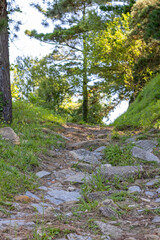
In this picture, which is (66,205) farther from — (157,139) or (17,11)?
(17,11)

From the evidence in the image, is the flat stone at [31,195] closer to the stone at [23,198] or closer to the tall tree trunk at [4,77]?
the stone at [23,198]

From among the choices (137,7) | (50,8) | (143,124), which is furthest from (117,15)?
(143,124)

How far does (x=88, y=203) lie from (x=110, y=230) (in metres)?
0.85

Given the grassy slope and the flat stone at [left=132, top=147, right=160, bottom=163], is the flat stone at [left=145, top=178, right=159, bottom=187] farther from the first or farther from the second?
A: the grassy slope

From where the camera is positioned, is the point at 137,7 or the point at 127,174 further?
the point at 137,7

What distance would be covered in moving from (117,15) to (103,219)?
1631 cm

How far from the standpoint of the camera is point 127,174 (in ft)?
13.1

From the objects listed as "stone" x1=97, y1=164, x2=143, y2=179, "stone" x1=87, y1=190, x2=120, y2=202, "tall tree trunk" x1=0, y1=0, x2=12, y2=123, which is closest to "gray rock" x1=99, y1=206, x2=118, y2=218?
"stone" x1=87, y1=190, x2=120, y2=202

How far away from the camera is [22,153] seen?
4734 mm

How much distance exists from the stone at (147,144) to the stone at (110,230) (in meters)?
3.37

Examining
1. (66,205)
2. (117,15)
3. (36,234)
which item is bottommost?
(66,205)

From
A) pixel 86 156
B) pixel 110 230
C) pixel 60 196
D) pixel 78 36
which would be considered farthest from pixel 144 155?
pixel 78 36

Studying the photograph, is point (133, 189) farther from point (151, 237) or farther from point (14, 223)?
point (14, 223)

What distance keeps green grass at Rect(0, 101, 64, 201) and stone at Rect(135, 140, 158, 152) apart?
196 cm
